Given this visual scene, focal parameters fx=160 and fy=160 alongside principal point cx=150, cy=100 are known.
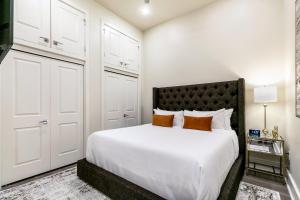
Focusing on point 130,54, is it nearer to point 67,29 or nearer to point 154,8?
point 154,8

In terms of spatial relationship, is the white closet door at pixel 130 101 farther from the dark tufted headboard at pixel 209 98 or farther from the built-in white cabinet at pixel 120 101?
the dark tufted headboard at pixel 209 98

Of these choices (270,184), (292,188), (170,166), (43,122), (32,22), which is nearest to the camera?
(170,166)

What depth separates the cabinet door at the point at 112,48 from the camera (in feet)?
11.0

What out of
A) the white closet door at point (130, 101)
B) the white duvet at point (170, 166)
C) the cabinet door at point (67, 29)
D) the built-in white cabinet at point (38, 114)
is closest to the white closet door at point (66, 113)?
the built-in white cabinet at point (38, 114)

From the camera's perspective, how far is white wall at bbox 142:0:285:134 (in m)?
2.59

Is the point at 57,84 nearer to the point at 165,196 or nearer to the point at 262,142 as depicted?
the point at 165,196

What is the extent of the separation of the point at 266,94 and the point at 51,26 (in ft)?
11.2

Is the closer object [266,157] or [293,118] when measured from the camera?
[293,118]

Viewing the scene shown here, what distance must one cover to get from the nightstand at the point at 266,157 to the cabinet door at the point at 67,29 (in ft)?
10.7

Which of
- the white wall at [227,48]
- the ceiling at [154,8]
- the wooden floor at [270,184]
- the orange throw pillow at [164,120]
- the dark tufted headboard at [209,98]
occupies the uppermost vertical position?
the ceiling at [154,8]

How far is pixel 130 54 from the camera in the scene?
3955mm

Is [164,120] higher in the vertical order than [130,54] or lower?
lower

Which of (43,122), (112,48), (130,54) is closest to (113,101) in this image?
(112,48)

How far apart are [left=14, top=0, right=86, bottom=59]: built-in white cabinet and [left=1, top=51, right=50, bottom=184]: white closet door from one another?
0.25 m
